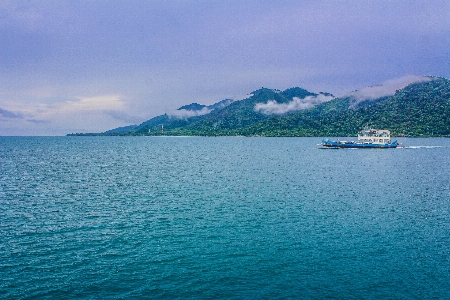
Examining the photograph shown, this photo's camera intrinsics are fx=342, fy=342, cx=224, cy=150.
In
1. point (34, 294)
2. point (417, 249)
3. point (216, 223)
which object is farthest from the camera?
point (216, 223)

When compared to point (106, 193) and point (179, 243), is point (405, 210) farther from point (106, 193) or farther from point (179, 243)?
point (106, 193)

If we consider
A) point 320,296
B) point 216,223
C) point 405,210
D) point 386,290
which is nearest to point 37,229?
point 216,223

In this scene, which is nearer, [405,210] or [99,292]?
[99,292]

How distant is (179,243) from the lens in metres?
41.6

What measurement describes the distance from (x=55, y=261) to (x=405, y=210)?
5278 centimetres

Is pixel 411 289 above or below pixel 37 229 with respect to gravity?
below

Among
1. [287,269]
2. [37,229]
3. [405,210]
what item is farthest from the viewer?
[405,210]

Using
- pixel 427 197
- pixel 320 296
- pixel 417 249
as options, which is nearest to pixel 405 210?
pixel 427 197

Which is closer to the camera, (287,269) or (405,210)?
(287,269)

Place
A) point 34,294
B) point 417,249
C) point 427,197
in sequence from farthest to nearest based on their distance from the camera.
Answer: point 427,197 < point 417,249 < point 34,294

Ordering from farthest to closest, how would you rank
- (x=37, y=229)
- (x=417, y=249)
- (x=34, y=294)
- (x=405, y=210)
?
(x=405, y=210) → (x=37, y=229) → (x=417, y=249) → (x=34, y=294)

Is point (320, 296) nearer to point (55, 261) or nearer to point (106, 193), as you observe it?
point (55, 261)

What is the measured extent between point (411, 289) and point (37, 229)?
44.6m

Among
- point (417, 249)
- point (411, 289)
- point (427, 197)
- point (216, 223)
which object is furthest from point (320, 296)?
point (427, 197)
